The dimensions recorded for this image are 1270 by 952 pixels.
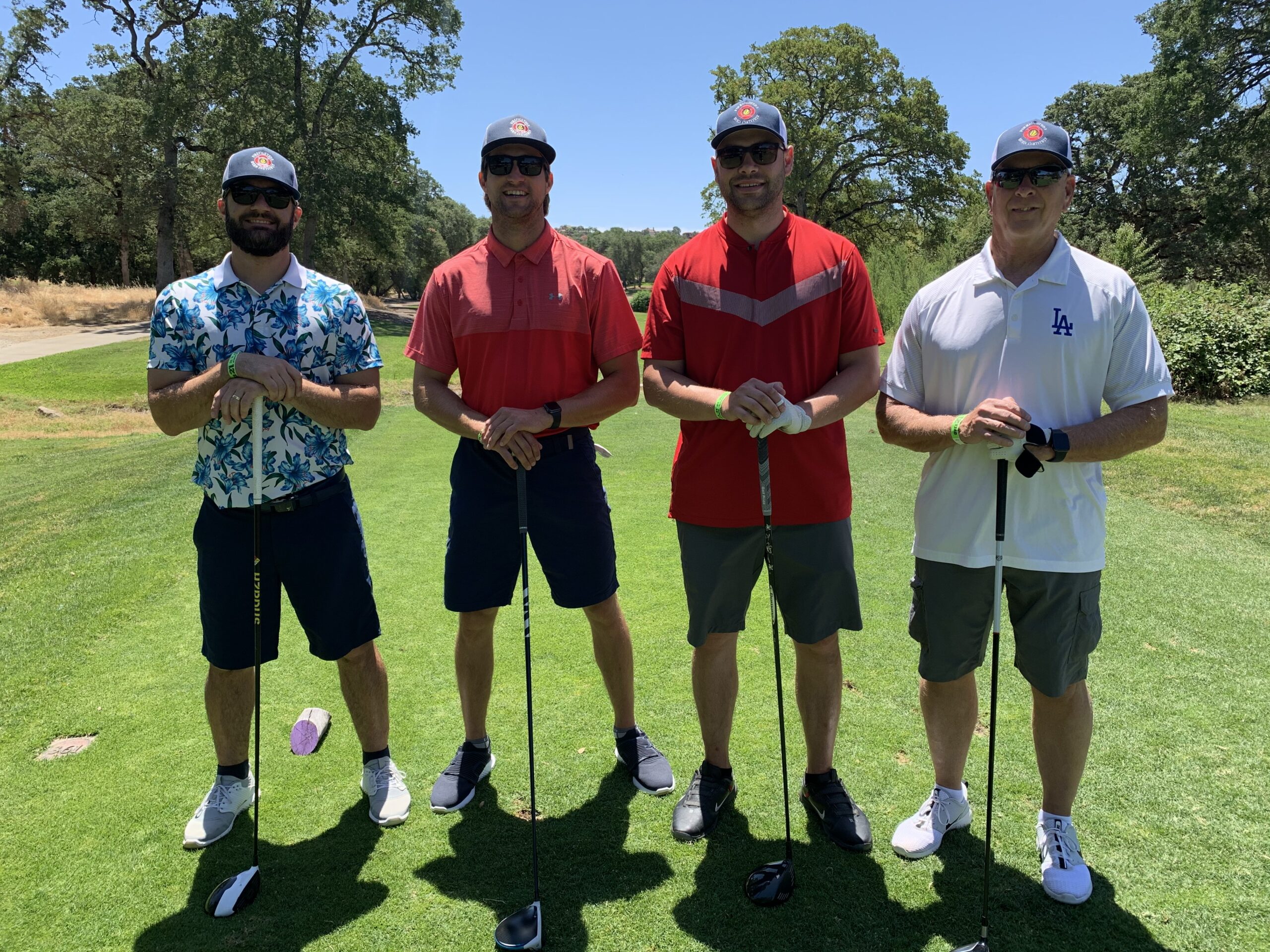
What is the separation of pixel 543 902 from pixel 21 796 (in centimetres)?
193

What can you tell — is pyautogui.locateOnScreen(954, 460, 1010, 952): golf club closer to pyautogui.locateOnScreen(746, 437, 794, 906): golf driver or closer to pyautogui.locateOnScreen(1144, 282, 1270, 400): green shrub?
pyautogui.locateOnScreen(746, 437, 794, 906): golf driver

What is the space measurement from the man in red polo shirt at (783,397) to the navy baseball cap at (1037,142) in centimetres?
55

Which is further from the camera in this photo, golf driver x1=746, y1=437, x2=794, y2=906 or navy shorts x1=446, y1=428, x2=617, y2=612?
navy shorts x1=446, y1=428, x2=617, y2=612

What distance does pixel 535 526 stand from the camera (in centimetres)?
304

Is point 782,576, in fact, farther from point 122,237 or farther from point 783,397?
point 122,237

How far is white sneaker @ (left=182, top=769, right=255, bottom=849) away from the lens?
267cm

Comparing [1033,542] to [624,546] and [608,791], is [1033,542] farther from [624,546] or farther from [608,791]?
[624,546]

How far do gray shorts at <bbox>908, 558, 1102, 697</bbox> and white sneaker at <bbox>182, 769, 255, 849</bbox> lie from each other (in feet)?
7.75

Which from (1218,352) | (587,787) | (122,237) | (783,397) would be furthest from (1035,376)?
(122,237)

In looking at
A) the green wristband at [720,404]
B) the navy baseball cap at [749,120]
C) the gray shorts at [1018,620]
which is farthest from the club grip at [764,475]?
the navy baseball cap at [749,120]

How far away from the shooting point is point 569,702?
11.8 feet

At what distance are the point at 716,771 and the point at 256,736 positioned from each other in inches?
60.4

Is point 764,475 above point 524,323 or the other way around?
the other way around

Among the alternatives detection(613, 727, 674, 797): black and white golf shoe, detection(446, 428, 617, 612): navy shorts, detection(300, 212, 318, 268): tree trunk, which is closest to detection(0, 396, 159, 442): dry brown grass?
detection(446, 428, 617, 612): navy shorts
